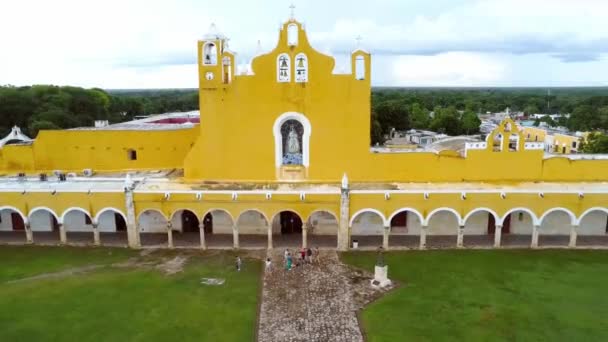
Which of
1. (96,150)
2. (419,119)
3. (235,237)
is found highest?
(419,119)

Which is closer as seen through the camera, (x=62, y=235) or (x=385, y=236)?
(x=385, y=236)

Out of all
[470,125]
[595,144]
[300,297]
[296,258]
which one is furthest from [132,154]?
[470,125]

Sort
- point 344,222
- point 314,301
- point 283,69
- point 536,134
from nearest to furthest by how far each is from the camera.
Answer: point 314,301 → point 344,222 → point 283,69 → point 536,134

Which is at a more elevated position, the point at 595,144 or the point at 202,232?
the point at 595,144

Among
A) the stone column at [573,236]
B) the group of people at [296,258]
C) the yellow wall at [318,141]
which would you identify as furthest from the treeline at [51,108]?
the stone column at [573,236]

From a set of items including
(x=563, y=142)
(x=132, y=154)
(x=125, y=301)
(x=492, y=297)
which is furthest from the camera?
(x=563, y=142)

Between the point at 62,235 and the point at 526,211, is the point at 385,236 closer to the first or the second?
the point at 526,211

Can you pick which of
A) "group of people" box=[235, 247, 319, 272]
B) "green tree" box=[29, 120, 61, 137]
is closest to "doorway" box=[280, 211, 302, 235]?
"group of people" box=[235, 247, 319, 272]
